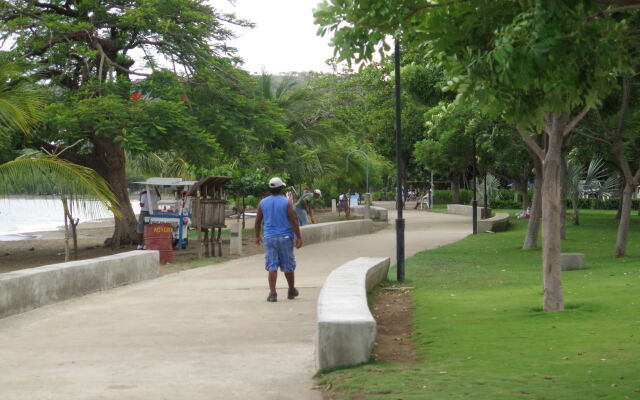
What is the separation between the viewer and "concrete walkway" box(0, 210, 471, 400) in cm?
662

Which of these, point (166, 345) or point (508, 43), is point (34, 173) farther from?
point (508, 43)

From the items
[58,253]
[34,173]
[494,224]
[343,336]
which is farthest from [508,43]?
[494,224]

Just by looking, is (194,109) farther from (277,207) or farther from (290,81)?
(290,81)

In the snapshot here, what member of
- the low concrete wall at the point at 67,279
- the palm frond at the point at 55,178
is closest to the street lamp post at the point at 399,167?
the low concrete wall at the point at 67,279

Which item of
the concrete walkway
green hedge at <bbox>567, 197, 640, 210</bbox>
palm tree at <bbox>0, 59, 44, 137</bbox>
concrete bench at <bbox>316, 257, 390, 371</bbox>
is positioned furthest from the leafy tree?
green hedge at <bbox>567, 197, 640, 210</bbox>

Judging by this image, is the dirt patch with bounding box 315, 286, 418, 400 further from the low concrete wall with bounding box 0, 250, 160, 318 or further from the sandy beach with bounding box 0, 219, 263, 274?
the sandy beach with bounding box 0, 219, 263, 274

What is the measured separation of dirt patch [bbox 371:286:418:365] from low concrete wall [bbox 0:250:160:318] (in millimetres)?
4296

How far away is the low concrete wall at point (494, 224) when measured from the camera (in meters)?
31.2

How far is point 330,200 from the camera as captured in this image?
63219mm

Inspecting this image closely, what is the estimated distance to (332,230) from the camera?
27.4 meters

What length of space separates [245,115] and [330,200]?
131 feet

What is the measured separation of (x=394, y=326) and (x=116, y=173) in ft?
54.6

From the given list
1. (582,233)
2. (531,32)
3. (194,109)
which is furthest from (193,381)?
(582,233)

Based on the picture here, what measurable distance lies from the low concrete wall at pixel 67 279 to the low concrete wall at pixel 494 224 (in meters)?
17.6
